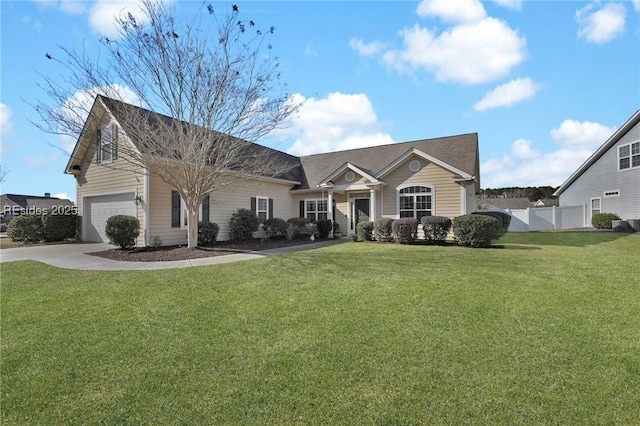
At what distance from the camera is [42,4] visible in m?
8.41

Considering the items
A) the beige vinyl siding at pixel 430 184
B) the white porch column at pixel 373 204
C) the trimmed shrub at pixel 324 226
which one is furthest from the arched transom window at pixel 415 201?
the trimmed shrub at pixel 324 226

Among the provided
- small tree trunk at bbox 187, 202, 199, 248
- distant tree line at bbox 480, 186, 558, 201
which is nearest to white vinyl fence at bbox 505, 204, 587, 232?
small tree trunk at bbox 187, 202, 199, 248

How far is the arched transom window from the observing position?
15.8 m

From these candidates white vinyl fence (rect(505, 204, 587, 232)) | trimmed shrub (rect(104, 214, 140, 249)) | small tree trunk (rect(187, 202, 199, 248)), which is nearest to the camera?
trimmed shrub (rect(104, 214, 140, 249))

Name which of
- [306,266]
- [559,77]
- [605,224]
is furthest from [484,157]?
[306,266]

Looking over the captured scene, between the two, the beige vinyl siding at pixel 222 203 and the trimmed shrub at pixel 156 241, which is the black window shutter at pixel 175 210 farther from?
the trimmed shrub at pixel 156 241

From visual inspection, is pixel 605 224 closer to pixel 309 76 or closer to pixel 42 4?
pixel 309 76

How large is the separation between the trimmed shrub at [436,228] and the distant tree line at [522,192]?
49.8 metres

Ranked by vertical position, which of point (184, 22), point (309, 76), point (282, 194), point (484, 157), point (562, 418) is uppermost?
point (184, 22)

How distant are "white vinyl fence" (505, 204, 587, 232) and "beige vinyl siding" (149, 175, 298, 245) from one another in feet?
57.5

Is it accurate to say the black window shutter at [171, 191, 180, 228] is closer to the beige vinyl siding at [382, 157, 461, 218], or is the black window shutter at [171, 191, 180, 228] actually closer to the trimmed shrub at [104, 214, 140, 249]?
the trimmed shrub at [104, 214, 140, 249]

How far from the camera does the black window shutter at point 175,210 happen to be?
1438cm

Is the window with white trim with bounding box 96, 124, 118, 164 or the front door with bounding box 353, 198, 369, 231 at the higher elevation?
the window with white trim with bounding box 96, 124, 118, 164

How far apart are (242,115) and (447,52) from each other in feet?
24.1
